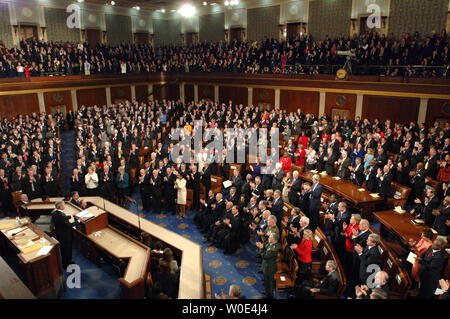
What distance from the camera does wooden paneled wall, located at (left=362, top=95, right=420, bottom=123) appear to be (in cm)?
1408

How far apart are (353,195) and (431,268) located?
3.22m

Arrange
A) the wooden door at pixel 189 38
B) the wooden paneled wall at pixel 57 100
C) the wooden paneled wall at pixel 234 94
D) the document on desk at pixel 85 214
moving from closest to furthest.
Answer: the document on desk at pixel 85 214 → the wooden paneled wall at pixel 57 100 → the wooden paneled wall at pixel 234 94 → the wooden door at pixel 189 38

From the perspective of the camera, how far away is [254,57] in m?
19.3

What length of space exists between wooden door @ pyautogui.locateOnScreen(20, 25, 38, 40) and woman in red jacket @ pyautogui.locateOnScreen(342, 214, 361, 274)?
22771 mm

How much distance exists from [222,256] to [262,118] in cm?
942

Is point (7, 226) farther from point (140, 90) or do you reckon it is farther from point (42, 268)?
point (140, 90)

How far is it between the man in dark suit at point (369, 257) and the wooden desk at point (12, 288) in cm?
528

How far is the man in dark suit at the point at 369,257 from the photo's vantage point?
16.9 feet

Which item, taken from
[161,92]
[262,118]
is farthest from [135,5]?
[262,118]

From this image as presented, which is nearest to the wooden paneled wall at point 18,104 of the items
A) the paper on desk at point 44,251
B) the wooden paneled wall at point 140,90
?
the wooden paneled wall at point 140,90

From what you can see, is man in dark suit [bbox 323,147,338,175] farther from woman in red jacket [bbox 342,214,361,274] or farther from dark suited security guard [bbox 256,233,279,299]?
dark suited security guard [bbox 256,233,279,299]

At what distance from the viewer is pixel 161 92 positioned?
2484 cm

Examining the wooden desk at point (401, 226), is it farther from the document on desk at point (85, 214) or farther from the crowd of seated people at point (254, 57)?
the crowd of seated people at point (254, 57)

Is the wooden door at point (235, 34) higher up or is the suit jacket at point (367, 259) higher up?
the wooden door at point (235, 34)
